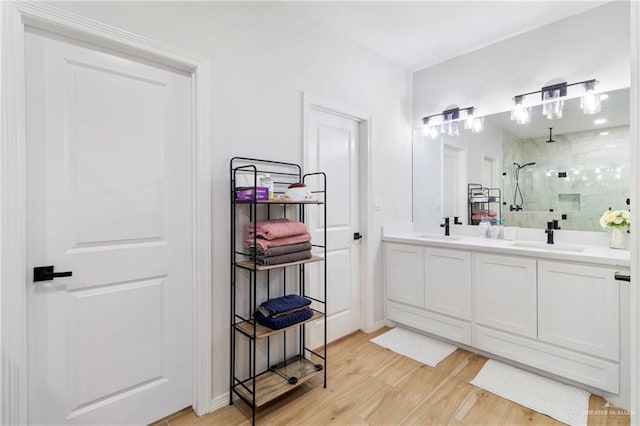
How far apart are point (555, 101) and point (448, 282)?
163 centimetres

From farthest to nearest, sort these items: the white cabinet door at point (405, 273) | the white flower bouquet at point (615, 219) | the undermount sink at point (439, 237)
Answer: the undermount sink at point (439, 237)
the white cabinet door at point (405, 273)
the white flower bouquet at point (615, 219)

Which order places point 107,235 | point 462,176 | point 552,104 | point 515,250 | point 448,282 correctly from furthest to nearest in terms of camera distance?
1. point 462,176
2. point 448,282
3. point 552,104
4. point 515,250
5. point 107,235

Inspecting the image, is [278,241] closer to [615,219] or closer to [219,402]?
[219,402]

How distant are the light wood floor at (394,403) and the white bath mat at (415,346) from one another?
98 millimetres

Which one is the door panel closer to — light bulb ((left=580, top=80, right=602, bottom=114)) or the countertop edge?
the countertop edge

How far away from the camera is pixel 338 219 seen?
275cm

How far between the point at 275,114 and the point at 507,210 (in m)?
2.13

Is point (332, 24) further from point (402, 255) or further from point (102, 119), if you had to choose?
point (402, 255)

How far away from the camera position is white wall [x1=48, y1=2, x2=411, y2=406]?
171 centimetres

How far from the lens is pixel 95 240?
61.8 inches

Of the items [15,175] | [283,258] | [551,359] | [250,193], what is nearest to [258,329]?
[283,258]

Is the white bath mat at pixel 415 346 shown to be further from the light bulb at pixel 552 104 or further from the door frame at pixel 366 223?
the light bulb at pixel 552 104

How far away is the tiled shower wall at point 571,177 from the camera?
2.26 meters

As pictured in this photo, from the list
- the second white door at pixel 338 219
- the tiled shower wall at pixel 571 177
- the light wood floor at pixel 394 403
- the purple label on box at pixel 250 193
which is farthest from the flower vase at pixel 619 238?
the purple label on box at pixel 250 193
